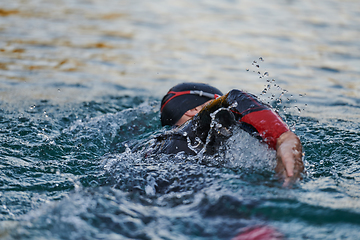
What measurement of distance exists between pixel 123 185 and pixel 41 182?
2.55 feet

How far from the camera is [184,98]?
433 cm

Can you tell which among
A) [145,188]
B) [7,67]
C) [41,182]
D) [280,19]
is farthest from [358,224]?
[280,19]

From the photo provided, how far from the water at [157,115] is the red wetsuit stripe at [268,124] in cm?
19

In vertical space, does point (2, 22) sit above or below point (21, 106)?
above

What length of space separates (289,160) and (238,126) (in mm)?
627

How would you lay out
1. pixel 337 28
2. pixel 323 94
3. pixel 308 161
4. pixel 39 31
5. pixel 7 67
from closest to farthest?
1. pixel 308 161
2. pixel 323 94
3. pixel 7 67
4. pixel 39 31
5. pixel 337 28

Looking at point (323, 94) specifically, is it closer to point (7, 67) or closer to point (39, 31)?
point (7, 67)

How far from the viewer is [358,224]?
258 cm

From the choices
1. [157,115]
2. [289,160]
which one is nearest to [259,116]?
[289,160]

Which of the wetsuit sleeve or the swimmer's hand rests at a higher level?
the wetsuit sleeve

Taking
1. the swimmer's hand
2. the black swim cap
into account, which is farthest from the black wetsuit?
the black swim cap

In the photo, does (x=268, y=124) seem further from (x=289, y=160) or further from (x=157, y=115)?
(x=157, y=115)

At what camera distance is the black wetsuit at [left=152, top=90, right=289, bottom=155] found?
3123 millimetres

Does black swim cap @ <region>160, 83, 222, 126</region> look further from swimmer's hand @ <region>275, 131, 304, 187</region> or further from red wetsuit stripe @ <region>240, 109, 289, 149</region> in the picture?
swimmer's hand @ <region>275, 131, 304, 187</region>
